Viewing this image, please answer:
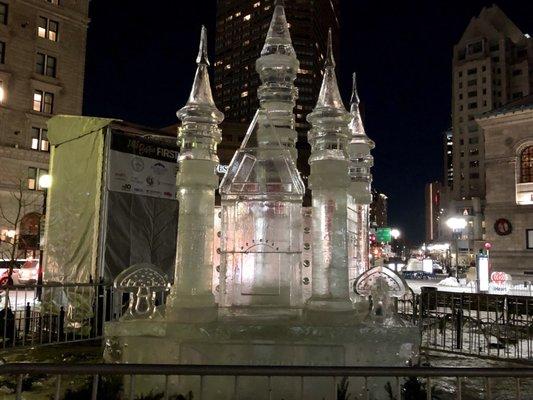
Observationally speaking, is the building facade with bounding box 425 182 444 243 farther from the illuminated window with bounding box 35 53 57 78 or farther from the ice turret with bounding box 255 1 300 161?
the ice turret with bounding box 255 1 300 161

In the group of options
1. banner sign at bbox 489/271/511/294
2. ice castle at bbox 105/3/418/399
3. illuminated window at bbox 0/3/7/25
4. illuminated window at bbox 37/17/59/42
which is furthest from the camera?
illuminated window at bbox 37/17/59/42

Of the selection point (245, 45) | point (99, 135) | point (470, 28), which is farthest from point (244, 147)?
point (245, 45)

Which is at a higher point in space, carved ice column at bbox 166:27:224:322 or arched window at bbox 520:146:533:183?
arched window at bbox 520:146:533:183

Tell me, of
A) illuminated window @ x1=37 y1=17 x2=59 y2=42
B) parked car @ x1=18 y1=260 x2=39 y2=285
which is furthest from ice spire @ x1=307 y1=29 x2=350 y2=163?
illuminated window @ x1=37 y1=17 x2=59 y2=42

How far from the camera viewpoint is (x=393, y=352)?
22.0 feet

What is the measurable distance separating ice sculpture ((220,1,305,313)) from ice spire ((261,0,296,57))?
1.26 meters

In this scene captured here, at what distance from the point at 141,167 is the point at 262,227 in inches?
274

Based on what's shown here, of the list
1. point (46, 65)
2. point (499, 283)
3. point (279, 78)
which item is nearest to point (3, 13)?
point (46, 65)

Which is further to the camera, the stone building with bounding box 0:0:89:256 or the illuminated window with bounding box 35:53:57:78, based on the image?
the illuminated window with bounding box 35:53:57:78

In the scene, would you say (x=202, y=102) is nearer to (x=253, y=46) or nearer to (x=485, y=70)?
(x=485, y=70)

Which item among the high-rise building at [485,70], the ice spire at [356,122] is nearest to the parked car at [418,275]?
the ice spire at [356,122]

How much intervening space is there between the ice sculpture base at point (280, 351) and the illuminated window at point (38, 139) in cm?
3887

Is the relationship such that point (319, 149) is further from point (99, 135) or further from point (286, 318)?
point (99, 135)

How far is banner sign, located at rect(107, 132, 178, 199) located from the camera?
1333 centimetres
